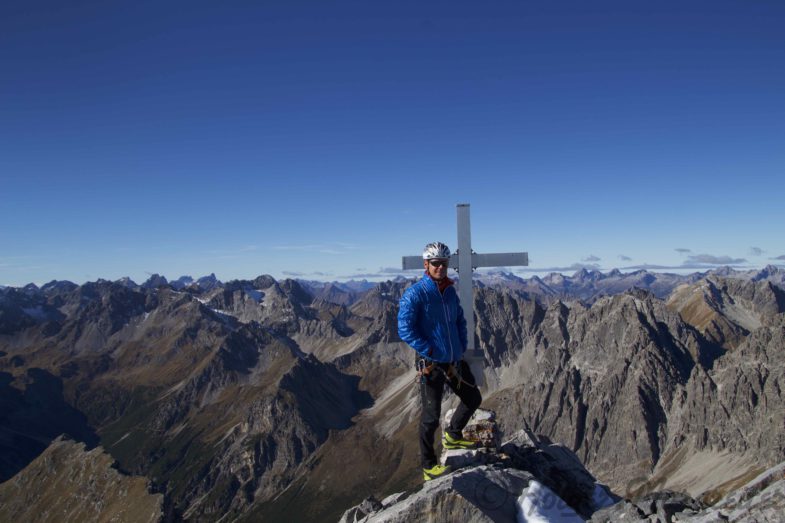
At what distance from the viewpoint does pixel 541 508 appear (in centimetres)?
1474

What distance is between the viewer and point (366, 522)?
16406 mm

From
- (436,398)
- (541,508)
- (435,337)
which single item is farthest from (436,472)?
(435,337)

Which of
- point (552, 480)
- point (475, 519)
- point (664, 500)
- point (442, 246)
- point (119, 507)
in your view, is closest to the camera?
point (475, 519)

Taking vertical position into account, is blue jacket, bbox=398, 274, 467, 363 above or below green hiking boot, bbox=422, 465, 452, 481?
above

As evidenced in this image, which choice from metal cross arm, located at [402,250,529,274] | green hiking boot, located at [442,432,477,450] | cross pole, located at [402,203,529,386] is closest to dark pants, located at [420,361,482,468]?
green hiking boot, located at [442,432,477,450]

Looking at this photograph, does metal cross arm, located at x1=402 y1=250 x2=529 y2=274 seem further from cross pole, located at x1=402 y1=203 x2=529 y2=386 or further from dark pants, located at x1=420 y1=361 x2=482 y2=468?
dark pants, located at x1=420 y1=361 x2=482 y2=468

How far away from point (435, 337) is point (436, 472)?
4.78 meters

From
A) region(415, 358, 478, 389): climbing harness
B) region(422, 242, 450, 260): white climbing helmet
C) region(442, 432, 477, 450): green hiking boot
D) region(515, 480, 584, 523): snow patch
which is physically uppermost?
region(422, 242, 450, 260): white climbing helmet

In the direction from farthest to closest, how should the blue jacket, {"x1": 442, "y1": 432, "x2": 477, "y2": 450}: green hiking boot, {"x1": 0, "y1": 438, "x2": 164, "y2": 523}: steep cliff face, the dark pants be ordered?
1. {"x1": 0, "y1": 438, "x2": 164, "y2": 523}: steep cliff face
2. {"x1": 442, "y1": 432, "x2": 477, "y2": 450}: green hiking boot
3. the dark pants
4. the blue jacket

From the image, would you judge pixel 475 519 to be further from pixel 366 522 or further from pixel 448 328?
pixel 448 328

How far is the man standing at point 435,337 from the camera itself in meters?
15.7

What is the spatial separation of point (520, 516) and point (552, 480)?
6.53 m

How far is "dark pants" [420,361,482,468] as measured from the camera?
53.2 ft

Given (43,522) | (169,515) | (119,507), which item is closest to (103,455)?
(43,522)
